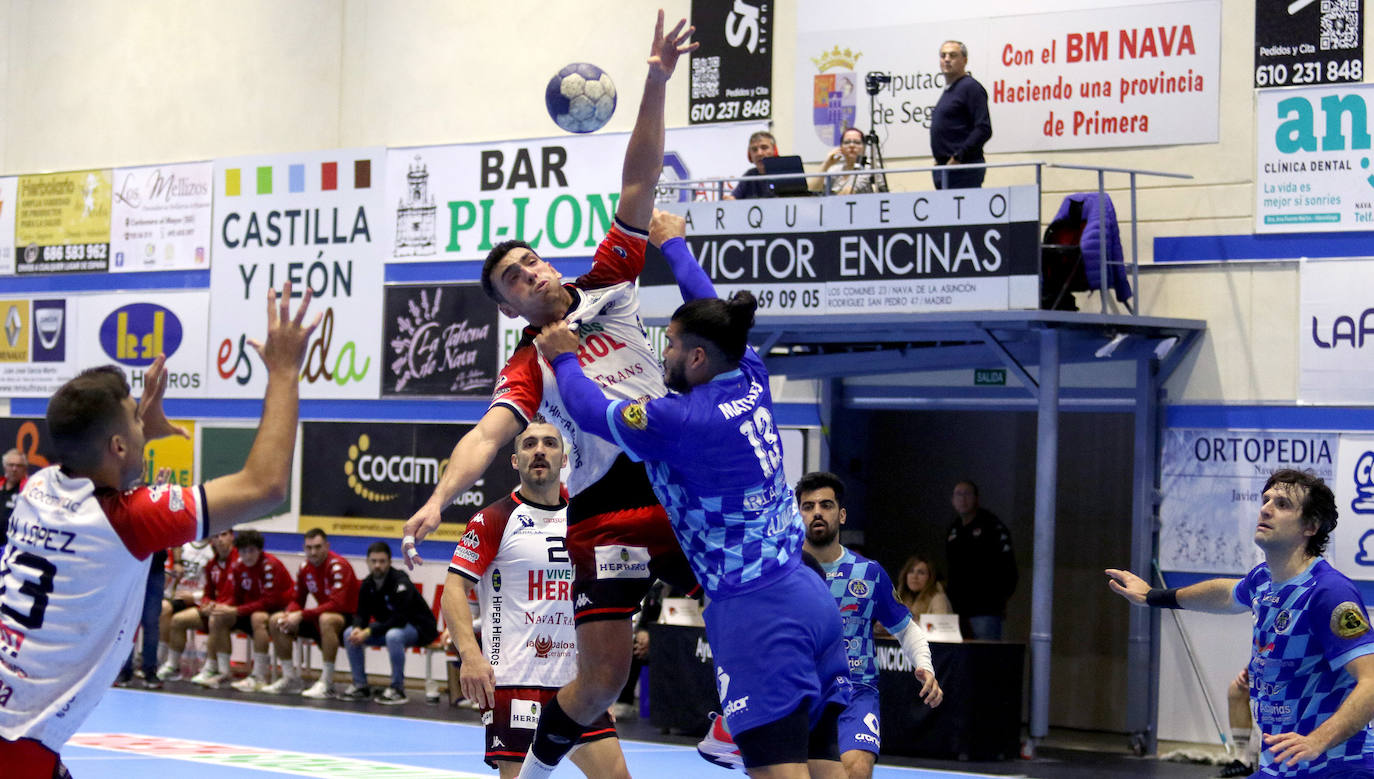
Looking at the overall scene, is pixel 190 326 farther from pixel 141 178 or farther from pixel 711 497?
pixel 711 497

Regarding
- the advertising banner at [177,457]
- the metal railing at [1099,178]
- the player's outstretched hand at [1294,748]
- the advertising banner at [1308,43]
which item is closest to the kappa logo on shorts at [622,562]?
the player's outstretched hand at [1294,748]

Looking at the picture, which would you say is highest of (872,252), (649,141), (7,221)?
(7,221)

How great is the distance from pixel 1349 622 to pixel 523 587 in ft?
12.0

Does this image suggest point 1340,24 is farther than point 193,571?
No

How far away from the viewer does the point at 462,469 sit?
543cm

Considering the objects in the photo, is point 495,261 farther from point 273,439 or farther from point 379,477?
point 379,477

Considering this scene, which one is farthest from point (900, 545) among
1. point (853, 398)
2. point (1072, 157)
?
point (1072, 157)

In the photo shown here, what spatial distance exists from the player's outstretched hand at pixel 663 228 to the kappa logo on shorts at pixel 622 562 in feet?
3.87

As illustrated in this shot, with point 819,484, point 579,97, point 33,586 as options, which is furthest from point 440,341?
point 33,586

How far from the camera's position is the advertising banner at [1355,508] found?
13578 mm

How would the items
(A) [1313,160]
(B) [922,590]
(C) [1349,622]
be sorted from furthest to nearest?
(B) [922,590], (A) [1313,160], (C) [1349,622]

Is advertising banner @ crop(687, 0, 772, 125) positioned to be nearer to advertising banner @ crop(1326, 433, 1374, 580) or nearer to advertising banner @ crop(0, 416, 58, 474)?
advertising banner @ crop(1326, 433, 1374, 580)

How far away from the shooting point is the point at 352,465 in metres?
18.6

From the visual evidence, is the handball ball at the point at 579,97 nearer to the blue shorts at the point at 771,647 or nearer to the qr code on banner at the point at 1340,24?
the blue shorts at the point at 771,647
